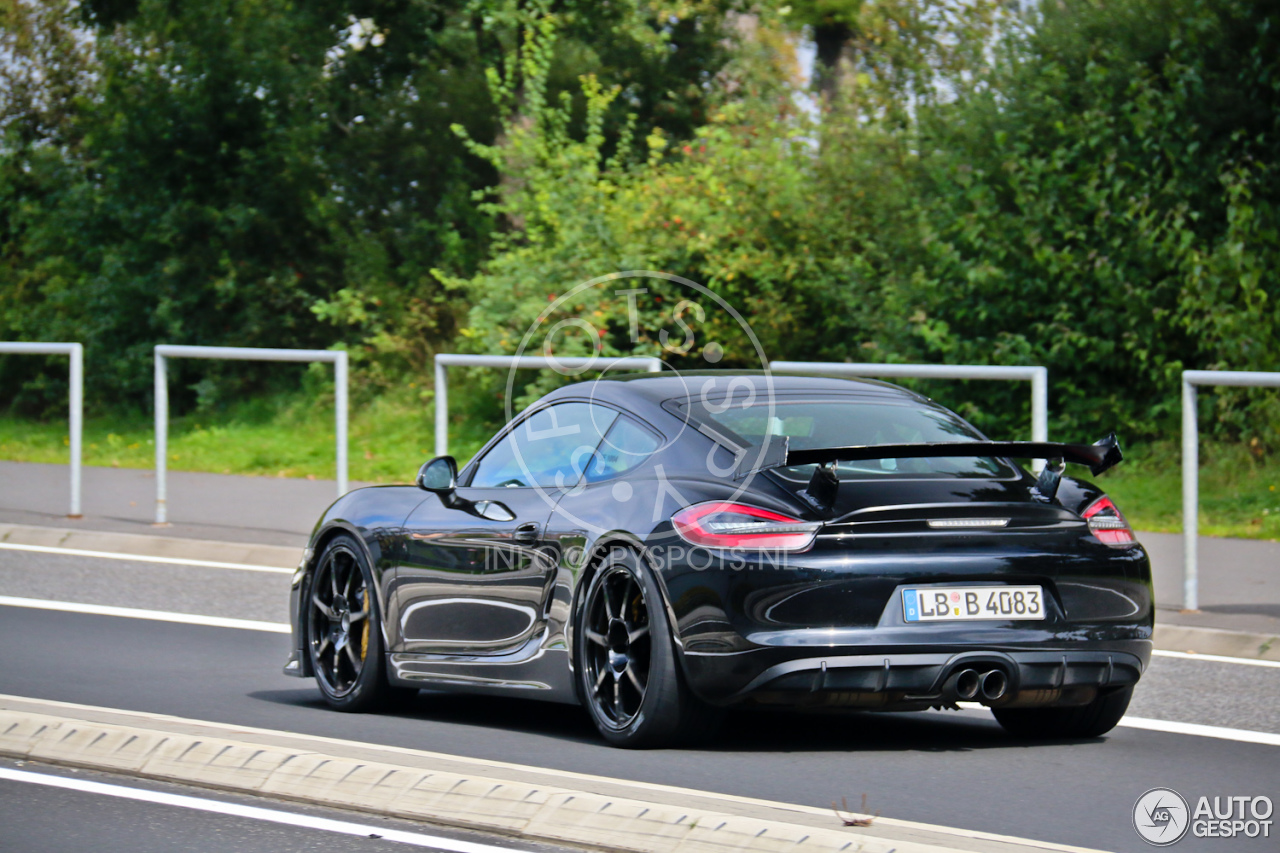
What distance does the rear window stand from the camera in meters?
6.83

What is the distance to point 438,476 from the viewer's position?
7.82 meters

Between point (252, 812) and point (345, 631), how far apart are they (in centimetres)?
244

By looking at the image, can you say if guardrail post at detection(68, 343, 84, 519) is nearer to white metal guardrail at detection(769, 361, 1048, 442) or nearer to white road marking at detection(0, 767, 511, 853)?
white metal guardrail at detection(769, 361, 1048, 442)

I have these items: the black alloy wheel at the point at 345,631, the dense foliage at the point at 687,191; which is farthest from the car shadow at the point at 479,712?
the dense foliage at the point at 687,191

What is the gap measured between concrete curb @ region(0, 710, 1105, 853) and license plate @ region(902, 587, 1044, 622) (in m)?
1.36

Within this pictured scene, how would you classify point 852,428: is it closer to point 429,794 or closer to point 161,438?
point 429,794

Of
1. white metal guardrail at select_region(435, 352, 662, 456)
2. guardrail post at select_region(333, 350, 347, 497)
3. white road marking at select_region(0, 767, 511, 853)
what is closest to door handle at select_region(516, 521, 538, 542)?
white road marking at select_region(0, 767, 511, 853)

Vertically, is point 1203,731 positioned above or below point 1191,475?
below

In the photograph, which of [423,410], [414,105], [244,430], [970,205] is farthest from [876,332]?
[414,105]

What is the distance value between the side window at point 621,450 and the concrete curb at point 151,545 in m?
6.98

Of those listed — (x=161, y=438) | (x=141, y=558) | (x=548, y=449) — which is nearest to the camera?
(x=548, y=449)

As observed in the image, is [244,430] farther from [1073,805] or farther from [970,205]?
[1073,805]

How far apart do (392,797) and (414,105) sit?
24.6 metres

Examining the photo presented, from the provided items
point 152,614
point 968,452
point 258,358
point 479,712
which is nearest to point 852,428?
point 968,452
